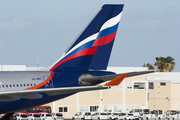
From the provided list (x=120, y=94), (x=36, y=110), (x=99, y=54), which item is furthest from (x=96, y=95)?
(x=99, y=54)

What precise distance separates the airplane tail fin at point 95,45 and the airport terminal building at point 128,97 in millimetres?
39387

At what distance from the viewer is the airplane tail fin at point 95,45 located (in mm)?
36250

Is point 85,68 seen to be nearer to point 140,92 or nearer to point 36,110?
point 36,110

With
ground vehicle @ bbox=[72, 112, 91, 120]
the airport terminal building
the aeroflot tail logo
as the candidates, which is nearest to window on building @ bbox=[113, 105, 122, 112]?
the airport terminal building

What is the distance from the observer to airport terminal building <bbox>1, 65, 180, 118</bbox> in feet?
250

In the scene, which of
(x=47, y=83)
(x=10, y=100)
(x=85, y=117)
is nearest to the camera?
(x=10, y=100)

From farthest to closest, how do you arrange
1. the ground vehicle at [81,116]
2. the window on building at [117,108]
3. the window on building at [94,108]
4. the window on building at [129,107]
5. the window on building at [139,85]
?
the window on building at [139,85], the window on building at [129,107], the window on building at [117,108], the window on building at [94,108], the ground vehicle at [81,116]

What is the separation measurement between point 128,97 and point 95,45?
43673 millimetres

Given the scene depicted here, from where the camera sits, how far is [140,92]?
261 feet

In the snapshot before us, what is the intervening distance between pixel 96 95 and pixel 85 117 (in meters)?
8.24

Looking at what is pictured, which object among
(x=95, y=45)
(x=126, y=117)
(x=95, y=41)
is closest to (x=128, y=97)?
(x=126, y=117)

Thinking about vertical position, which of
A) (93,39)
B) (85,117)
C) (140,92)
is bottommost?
(85,117)

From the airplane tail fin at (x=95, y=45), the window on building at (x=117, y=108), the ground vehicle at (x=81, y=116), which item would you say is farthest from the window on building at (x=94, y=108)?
the airplane tail fin at (x=95, y=45)

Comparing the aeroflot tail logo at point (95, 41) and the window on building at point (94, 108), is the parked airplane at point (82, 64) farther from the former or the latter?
the window on building at point (94, 108)
